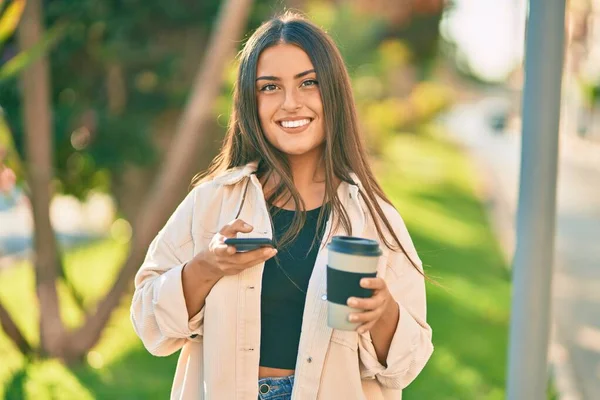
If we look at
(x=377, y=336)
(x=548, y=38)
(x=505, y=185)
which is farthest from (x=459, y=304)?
(x=505, y=185)

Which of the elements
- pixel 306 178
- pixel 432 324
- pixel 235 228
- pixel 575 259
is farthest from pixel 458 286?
pixel 235 228

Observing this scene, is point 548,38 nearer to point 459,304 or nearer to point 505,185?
point 459,304

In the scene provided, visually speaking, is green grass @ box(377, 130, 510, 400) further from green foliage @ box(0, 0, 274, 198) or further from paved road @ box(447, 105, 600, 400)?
green foliage @ box(0, 0, 274, 198)

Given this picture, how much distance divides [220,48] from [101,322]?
1.88 meters

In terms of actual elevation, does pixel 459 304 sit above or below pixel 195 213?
below

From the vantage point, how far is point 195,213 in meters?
2.12

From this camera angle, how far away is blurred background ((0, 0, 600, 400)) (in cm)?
510

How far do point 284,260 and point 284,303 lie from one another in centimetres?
10

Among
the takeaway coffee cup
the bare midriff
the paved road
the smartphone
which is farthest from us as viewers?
the paved road

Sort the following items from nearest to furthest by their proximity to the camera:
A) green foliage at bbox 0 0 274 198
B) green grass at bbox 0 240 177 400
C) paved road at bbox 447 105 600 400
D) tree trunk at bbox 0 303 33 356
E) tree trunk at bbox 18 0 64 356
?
green grass at bbox 0 240 177 400
tree trunk at bbox 0 303 33 356
tree trunk at bbox 18 0 64 356
paved road at bbox 447 105 600 400
green foliage at bbox 0 0 274 198

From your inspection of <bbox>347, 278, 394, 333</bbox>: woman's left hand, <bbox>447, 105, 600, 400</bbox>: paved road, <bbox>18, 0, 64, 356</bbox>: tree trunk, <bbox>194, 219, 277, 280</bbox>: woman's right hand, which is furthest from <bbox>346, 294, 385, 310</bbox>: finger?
<bbox>18, 0, 64, 356</bbox>: tree trunk

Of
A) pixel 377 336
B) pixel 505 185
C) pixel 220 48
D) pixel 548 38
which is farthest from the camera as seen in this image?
pixel 505 185

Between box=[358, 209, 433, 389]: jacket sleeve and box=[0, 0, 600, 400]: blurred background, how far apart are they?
14cm

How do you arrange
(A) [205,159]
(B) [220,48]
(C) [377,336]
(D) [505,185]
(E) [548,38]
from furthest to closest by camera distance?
(D) [505,185]
(A) [205,159]
(B) [220,48]
(E) [548,38]
(C) [377,336]
